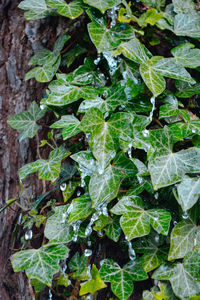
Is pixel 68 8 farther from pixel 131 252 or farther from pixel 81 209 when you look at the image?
pixel 131 252

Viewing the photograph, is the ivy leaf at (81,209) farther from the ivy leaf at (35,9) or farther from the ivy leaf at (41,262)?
the ivy leaf at (35,9)

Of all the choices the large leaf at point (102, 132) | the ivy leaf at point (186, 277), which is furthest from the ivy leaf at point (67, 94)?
the ivy leaf at point (186, 277)

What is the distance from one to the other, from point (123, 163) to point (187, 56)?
1.43 feet

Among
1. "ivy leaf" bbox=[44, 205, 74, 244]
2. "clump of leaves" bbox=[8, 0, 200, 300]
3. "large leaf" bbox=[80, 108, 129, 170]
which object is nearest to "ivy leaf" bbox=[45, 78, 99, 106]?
"clump of leaves" bbox=[8, 0, 200, 300]

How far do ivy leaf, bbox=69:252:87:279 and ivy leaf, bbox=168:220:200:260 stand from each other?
0.91ft

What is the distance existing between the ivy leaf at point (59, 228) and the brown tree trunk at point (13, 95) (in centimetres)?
27

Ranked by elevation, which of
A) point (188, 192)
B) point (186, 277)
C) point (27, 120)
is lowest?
point (186, 277)

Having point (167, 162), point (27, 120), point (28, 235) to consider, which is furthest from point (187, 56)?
point (28, 235)

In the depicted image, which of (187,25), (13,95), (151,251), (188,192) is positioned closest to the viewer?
(188,192)

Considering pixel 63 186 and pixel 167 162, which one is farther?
pixel 63 186

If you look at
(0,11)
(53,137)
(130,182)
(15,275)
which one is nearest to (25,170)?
(53,137)

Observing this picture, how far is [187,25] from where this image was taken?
105 cm

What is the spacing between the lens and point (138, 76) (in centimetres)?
94

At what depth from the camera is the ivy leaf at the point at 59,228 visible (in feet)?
2.93
